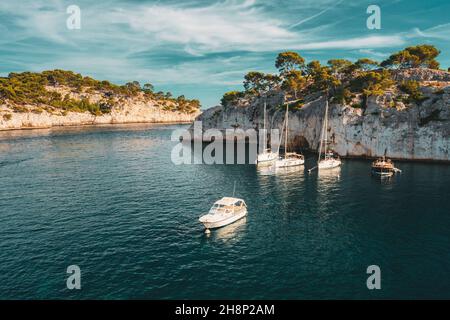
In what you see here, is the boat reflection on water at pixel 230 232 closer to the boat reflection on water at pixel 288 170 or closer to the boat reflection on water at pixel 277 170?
the boat reflection on water at pixel 277 170

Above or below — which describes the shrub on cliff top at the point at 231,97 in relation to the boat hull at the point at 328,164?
above

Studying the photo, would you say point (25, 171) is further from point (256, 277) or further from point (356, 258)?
point (356, 258)

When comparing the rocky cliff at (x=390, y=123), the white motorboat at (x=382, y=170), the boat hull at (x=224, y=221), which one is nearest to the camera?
the boat hull at (x=224, y=221)

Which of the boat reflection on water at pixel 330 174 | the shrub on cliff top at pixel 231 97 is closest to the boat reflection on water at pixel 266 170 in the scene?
the boat reflection on water at pixel 330 174

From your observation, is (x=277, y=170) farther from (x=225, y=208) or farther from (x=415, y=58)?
(x=415, y=58)

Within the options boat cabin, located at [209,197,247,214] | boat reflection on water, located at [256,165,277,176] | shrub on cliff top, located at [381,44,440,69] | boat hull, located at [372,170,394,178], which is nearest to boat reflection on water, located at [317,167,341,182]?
boat hull, located at [372,170,394,178]

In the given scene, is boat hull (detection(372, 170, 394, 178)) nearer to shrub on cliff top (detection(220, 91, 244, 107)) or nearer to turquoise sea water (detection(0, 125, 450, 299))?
turquoise sea water (detection(0, 125, 450, 299))

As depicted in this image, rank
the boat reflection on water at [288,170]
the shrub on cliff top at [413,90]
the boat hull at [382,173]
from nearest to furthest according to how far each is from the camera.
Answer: the boat hull at [382,173] < the boat reflection on water at [288,170] < the shrub on cliff top at [413,90]
